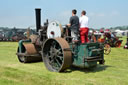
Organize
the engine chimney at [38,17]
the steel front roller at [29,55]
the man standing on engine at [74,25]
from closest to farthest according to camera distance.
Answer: the man standing on engine at [74,25] < the steel front roller at [29,55] < the engine chimney at [38,17]

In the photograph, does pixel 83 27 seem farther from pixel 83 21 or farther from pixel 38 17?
pixel 38 17

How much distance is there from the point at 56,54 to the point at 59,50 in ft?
0.54

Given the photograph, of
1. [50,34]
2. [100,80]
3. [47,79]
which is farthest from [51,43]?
[100,80]

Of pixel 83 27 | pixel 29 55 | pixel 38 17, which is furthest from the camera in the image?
pixel 38 17

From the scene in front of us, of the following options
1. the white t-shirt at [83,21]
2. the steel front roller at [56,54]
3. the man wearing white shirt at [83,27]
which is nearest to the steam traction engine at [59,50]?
the steel front roller at [56,54]

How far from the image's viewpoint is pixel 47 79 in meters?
4.55

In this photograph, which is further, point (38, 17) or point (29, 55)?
point (38, 17)

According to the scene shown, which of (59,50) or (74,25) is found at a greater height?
(74,25)

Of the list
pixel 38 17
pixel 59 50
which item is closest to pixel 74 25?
pixel 59 50

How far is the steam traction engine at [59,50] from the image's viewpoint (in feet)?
17.3

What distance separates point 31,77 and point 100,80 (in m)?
1.73

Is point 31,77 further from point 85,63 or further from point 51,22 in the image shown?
point 51,22

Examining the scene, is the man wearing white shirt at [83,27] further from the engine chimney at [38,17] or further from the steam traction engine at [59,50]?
the engine chimney at [38,17]

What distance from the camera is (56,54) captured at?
575 centimetres
